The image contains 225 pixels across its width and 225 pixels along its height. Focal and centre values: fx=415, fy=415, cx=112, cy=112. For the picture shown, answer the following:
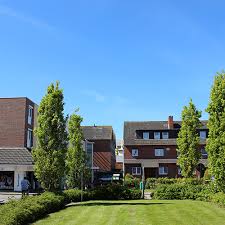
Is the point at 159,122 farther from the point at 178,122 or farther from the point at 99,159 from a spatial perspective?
the point at 99,159

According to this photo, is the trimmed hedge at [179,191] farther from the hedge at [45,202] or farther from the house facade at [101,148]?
the house facade at [101,148]

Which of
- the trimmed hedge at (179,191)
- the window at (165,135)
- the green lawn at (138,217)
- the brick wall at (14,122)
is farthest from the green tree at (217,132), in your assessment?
the window at (165,135)

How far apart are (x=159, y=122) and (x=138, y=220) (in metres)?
51.8

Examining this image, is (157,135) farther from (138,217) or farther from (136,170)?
(138,217)

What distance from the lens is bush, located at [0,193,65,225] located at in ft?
48.1

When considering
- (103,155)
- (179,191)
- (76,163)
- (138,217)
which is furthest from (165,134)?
(138,217)

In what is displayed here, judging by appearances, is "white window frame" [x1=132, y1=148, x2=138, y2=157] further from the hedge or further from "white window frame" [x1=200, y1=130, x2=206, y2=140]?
the hedge

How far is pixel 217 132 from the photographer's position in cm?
2477

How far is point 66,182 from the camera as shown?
33812 millimetres

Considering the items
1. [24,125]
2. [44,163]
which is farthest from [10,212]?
[24,125]

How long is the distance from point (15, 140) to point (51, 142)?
2242 cm

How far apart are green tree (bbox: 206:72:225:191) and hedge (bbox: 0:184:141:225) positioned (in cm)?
898

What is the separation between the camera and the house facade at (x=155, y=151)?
64.2 metres

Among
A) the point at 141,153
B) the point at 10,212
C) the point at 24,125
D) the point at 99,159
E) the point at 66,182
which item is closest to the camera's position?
the point at 10,212
